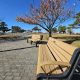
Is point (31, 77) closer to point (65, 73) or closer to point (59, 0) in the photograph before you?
point (65, 73)

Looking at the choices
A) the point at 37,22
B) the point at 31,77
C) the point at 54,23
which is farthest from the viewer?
the point at 37,22

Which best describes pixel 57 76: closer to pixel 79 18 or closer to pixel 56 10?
pixel 56 10

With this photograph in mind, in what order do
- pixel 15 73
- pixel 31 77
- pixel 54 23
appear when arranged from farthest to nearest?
pixel 54 23, pixel 15 73, pixel 31 77

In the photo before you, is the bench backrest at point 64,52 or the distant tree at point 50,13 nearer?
the bench backrest at point 64,52

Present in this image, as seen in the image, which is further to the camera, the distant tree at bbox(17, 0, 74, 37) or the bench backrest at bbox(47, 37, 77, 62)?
the distant tree at bbox(17, 0, 74, 37)

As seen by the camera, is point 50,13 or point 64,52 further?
point 50,13

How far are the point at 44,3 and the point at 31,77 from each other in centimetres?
2283

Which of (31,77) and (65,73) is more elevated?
(65,73)

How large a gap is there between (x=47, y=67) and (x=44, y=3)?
23703 mm

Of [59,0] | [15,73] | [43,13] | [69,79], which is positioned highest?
[59,0]

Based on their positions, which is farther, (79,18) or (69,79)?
(79,18)

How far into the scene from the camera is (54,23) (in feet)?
89.6

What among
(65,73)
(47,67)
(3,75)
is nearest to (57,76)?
(65,73)

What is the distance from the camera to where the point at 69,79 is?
14.2ft
